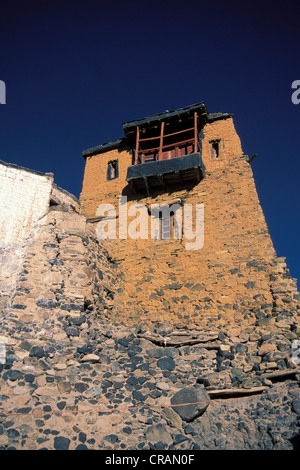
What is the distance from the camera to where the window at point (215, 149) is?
41.0 ft

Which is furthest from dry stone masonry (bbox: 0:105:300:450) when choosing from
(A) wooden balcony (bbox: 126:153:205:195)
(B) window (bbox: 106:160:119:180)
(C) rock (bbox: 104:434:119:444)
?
(B) window (bbox: 106:160:119:180)

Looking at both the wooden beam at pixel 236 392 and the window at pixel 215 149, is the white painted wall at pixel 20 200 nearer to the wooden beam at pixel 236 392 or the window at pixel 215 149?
the window at pixel 215 149

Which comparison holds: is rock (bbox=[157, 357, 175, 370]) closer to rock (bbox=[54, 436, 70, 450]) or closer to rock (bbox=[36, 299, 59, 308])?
rock (bbox=[54, 436, 70, 450])

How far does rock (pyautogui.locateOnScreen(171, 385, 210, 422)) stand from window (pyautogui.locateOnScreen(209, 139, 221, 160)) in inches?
355

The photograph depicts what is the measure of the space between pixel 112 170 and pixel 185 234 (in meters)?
5.50

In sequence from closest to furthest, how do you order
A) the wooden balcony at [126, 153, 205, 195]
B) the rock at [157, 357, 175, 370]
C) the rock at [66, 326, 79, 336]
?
the rock at [157, 357, 175, 370] → the rock at [66, 326, 79, 336] → the wooden balcony at [126, 153, 205, 195]

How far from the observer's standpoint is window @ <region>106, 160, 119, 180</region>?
46.1ft

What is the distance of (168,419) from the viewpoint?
5727 millimetres

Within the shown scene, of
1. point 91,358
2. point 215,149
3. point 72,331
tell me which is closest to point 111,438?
point 91,358

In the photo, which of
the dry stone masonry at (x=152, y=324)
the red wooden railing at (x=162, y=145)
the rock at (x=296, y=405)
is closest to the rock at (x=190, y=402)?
the dry stone masonry at (x=152, y=324)

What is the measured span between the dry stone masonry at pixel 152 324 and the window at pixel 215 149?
3.3 inches

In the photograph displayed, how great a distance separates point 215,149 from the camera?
12.8 metres

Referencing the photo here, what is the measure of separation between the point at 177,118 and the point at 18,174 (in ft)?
23.8

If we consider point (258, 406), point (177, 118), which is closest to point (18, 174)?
point (177, 118)
